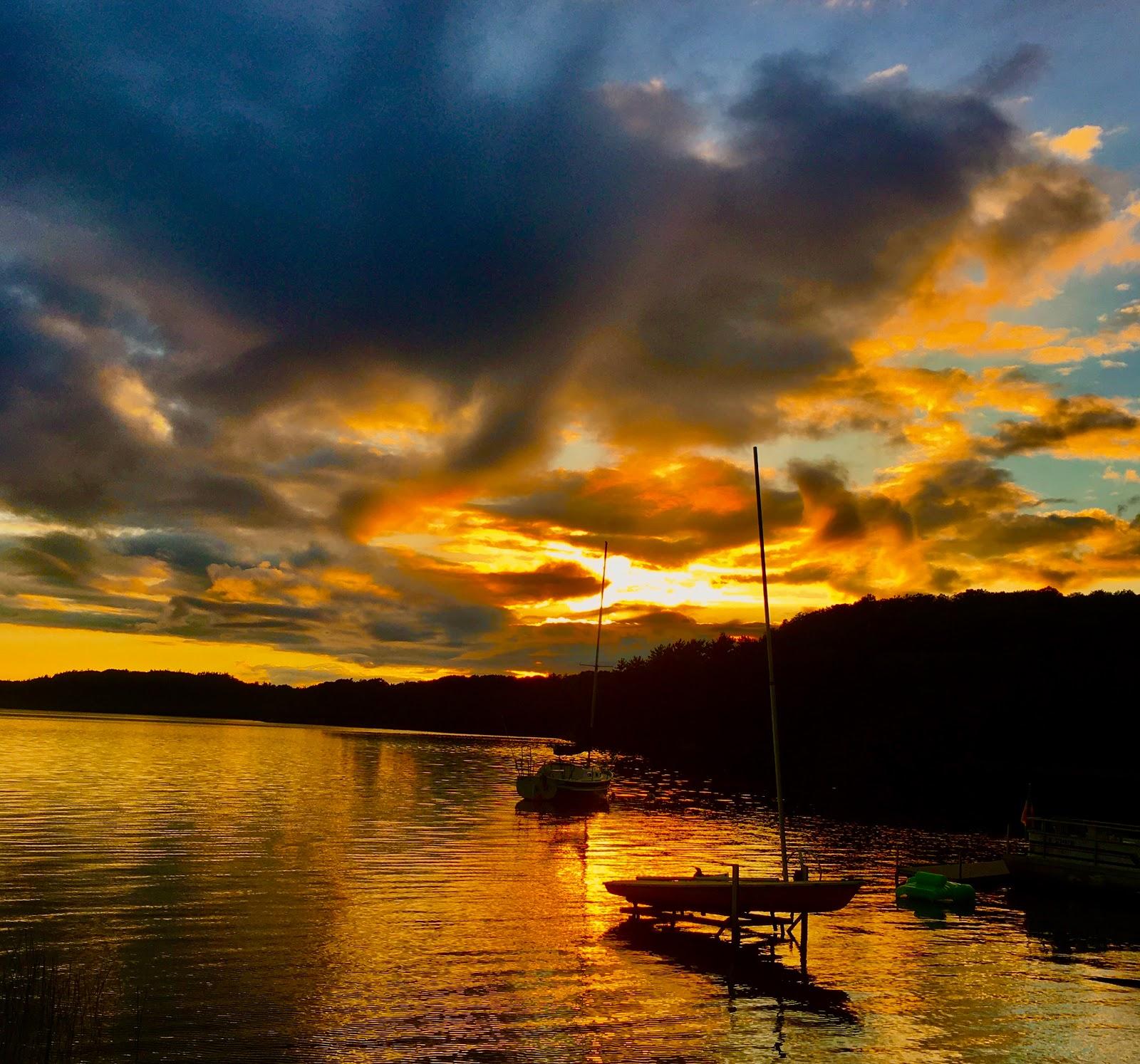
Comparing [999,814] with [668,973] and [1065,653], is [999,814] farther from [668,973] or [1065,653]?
[668,973]

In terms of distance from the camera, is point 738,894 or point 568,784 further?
point 568,784

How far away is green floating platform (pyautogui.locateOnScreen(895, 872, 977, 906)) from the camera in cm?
4594

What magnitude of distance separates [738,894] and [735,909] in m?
0.65

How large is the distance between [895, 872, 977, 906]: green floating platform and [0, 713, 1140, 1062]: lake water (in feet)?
3.75

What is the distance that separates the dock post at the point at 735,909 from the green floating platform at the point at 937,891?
49.4 ft

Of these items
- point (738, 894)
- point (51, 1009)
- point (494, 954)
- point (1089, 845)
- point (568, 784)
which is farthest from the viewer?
point (568, 784)

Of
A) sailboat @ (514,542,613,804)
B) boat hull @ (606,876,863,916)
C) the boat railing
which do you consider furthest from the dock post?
sailboat @ (514,542,613,804)

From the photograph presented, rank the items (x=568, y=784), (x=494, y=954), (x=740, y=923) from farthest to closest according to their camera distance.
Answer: (x=568, y=784), (x=740, y=923), (x=494, y=954)

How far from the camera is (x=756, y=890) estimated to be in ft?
117

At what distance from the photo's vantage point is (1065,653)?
137 meters

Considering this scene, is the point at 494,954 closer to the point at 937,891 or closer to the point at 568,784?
the point at 937,891

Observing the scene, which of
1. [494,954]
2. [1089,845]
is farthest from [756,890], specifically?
[1089,845]

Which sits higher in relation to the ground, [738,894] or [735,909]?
[738,894]

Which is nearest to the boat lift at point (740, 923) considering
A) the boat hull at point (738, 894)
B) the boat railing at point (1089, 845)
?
the boat hull at point (738, 894)
